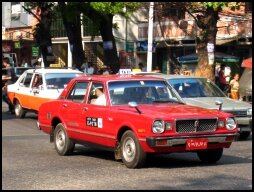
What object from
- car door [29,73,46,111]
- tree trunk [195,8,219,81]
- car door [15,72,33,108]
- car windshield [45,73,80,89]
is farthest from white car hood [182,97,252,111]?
car door [15,72,33,108]

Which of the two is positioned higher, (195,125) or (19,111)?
(195,125)

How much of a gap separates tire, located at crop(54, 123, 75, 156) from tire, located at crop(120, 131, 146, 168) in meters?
1.84

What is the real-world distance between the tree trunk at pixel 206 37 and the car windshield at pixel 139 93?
9.94 meters

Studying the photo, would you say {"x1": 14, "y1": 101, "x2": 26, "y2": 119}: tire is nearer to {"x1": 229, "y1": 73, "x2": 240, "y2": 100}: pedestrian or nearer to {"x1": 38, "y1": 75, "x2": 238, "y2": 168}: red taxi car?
{"x1": 229, "y1": 73, "x2": 240, "y2": 100}: pedestrian

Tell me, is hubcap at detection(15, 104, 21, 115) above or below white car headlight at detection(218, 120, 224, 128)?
below

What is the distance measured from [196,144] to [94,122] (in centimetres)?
204

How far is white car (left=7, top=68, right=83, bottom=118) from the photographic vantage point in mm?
19184

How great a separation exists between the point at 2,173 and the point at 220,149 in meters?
3.71

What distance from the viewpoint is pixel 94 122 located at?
1130cm

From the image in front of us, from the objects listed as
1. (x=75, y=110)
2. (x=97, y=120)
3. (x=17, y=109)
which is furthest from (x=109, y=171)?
(x=17, y=109)

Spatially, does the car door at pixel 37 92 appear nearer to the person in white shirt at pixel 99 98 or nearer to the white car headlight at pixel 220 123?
the person in white shirt at pixel 99 98

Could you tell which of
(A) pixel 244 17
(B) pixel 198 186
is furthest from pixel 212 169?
(A) pixel 244 17

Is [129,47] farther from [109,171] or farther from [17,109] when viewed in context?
[109,171]

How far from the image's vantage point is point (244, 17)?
3359 centimetres
